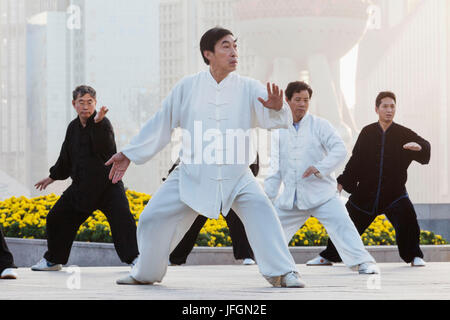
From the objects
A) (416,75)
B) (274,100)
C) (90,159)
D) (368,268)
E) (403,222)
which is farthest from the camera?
(416,75)

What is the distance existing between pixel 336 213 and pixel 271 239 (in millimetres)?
2132

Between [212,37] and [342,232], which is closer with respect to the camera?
[212,37]

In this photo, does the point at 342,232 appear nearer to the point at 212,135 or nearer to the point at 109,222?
the point at 109,222

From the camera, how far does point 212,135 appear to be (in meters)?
5.80

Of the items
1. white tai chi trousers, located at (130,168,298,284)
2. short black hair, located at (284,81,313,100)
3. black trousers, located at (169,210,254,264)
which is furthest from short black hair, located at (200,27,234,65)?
black trousers, located at (169,210,254,264)

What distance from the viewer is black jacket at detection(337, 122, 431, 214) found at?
849 cm

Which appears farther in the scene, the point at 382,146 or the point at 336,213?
the point at 382,146

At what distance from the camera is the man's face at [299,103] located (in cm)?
794

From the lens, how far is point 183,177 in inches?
231

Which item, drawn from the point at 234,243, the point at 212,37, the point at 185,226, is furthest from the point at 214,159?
the point at 234,243

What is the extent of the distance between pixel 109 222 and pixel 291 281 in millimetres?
2636

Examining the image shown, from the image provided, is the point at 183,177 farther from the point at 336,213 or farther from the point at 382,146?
the point at 382,146
